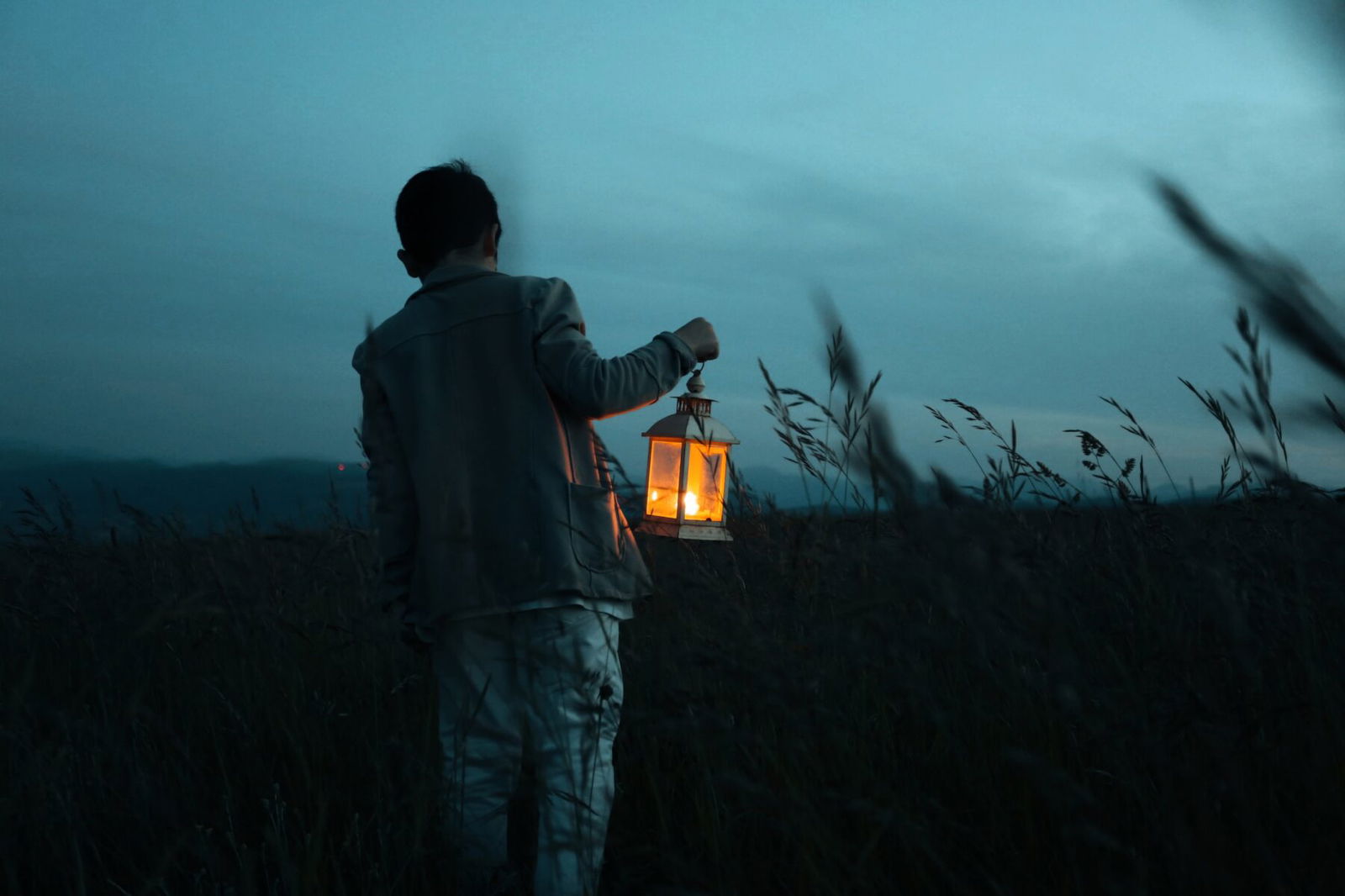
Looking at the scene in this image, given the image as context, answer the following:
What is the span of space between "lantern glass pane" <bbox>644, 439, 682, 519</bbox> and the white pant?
70.7 inches

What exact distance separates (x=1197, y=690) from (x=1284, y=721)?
18.5 inches

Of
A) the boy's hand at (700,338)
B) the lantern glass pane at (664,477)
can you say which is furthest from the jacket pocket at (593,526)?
the lantern glass pane at (664,477)

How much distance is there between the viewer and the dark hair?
7.32 ft

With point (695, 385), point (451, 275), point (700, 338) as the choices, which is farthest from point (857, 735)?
point (695, 385)

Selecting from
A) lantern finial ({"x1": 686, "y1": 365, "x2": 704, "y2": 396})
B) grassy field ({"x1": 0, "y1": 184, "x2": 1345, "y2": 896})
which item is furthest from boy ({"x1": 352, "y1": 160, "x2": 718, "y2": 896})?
lantern finial ({"x1": 686, "y1": 365, "x2": 704, "y2": 396})

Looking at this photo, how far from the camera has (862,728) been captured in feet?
6.32

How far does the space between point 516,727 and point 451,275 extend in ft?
3.54

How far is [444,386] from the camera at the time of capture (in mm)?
2135

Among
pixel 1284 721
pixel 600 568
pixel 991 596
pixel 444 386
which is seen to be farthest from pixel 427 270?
pixel 1284 721

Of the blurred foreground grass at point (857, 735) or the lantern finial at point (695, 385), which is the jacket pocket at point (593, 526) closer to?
the blurred foreground grass at point (857, 735)

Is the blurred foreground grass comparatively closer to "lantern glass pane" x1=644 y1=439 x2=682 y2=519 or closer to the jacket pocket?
the jacket pocket

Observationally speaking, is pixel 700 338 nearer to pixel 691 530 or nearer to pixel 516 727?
pixel 516 727

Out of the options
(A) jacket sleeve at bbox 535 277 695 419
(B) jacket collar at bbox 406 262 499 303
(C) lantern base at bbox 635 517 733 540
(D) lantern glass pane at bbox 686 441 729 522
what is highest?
(B) jacket collar at bbox 406 262 499 303

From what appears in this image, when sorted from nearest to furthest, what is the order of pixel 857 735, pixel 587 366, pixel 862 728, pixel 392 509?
pixel 857 735 < pixel 862 728 < pixel 587 366 < pixel 392 509
